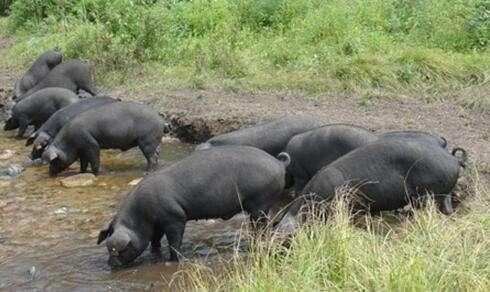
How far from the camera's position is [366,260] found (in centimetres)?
511

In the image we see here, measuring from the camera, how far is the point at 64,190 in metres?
8.86

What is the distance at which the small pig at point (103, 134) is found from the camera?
9.29m

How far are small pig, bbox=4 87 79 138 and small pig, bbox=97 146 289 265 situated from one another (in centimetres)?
527

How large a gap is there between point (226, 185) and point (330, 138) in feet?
4.92

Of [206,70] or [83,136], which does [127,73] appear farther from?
[83,136]

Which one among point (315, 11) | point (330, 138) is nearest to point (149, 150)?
point (330, 138)

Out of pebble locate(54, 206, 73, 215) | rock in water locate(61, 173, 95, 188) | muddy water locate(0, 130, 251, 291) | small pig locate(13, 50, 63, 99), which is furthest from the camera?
small pig locate(13, 50, 63, 99)

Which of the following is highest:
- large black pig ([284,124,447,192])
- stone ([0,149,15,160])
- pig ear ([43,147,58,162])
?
large black pig ([284,124,447,192])

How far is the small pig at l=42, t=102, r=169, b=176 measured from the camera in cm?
Answer: 929

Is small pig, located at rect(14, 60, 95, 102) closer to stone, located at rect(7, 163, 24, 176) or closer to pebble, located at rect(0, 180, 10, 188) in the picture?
stone, located at rect(7, 163, 24, 176)

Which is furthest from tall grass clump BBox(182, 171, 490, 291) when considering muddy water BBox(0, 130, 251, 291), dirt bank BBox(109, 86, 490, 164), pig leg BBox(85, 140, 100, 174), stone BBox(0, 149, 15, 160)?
stone BBox(0, 149, 15, 160)

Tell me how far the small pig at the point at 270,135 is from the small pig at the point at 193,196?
1456mm

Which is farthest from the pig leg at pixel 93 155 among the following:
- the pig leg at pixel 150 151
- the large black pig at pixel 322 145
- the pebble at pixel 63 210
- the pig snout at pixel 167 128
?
the large black pig at pixel 322 145

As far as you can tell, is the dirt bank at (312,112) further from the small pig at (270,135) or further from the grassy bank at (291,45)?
the small pig at (270,135)
